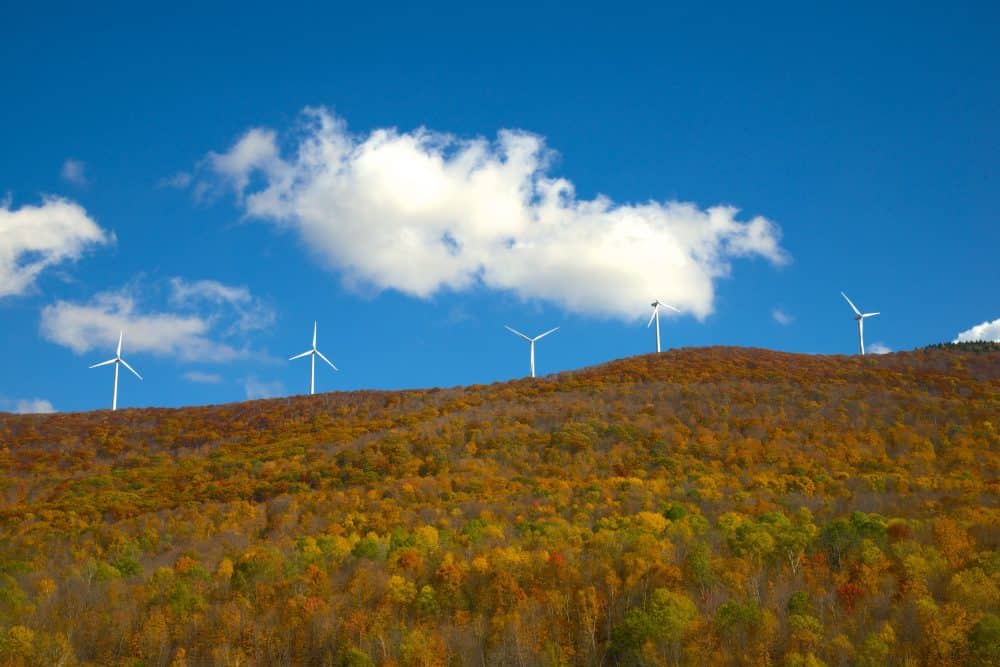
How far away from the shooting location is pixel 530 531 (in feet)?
99.0

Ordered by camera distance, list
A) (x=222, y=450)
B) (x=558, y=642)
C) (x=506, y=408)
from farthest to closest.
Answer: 1. (x=506, y=408)
2. (x=222, y=450)
3. (x=558, y=642)

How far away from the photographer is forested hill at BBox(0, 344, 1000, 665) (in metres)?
21.0

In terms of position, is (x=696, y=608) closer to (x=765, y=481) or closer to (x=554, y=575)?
(x=554, y=575)

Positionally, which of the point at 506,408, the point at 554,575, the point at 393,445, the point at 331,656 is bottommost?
the point at 331,656

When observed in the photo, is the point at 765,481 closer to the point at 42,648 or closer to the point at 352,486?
the point at 352,486

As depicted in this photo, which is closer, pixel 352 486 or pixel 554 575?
pixel 554 575

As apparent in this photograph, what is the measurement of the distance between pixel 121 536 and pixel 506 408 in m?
30.1

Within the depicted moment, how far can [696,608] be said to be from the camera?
21609 mm

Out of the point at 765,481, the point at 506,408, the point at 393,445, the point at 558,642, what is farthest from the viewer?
the point at 506,408

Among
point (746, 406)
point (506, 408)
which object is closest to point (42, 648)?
point (506, 408)

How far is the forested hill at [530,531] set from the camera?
2098 cm

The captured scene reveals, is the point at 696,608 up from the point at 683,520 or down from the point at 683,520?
down

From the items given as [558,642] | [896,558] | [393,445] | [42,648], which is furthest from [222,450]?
[896,558]

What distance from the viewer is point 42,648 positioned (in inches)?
861
